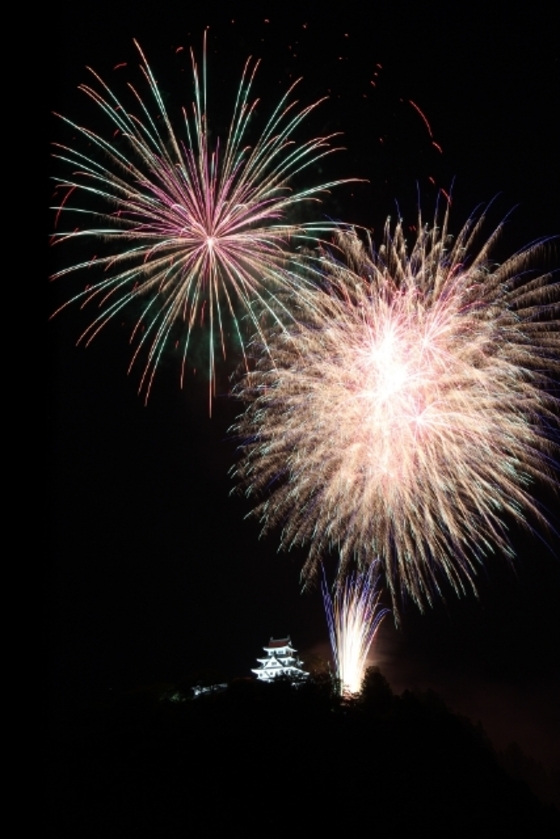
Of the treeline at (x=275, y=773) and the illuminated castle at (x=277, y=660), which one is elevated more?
the illuminated castle at (x=277, y=660)

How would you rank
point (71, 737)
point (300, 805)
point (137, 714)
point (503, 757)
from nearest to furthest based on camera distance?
point (300, 805) < point (71, 737) < point (137, 714) < point (503, 757)

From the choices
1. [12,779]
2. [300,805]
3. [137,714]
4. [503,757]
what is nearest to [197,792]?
[300,805]

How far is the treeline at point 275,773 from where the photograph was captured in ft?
45.1

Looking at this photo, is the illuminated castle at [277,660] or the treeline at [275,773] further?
the illuminated castle at [277,660]

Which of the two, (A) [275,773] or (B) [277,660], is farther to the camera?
(B) [277,660]

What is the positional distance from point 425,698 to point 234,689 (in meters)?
16.7

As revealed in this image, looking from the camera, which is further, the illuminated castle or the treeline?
the illuminated castle

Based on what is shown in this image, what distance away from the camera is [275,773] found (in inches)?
584

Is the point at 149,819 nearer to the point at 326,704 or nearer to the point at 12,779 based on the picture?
the point at 326,704

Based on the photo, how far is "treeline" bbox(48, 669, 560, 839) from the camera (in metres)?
13.8

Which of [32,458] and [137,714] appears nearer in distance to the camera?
[32,458]

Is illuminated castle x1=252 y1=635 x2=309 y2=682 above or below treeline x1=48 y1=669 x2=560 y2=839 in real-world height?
above

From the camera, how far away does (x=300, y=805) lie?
14.3 m

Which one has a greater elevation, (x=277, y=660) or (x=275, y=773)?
(x=277, y=660)
